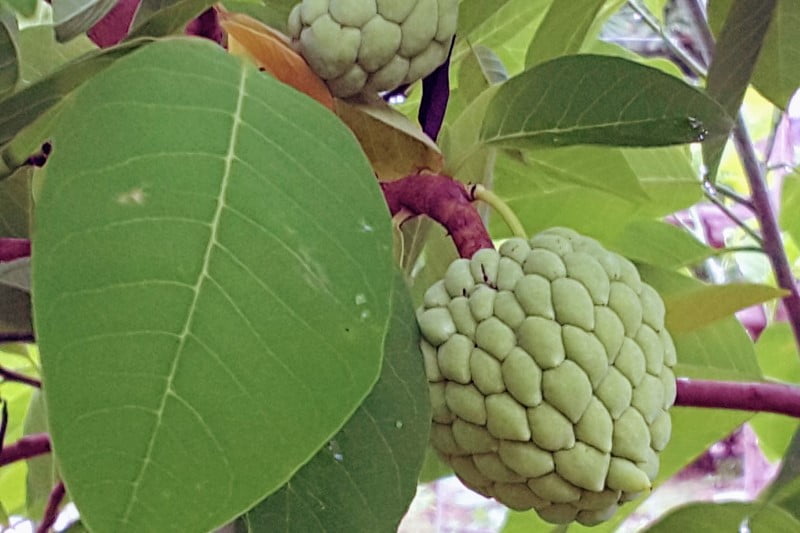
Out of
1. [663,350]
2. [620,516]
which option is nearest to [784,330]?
[620,516]

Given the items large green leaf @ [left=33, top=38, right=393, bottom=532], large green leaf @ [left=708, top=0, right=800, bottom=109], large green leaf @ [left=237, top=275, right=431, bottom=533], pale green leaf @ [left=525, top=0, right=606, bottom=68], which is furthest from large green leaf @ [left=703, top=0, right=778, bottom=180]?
large green leaf @ [left=33, top=38, right=393, bottom=532]

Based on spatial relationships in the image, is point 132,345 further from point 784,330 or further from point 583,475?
point 784,330

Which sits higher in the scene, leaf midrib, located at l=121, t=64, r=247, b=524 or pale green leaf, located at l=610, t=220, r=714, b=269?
leaf midrib, located at l=121, t=64, r=247, b=524

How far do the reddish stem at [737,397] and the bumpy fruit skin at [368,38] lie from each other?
314 mm

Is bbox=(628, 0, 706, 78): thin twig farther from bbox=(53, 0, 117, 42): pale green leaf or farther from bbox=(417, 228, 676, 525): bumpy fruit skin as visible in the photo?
bbox=(53, 0, 117, 42): pale green leaf

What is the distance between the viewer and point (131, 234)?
0.43m

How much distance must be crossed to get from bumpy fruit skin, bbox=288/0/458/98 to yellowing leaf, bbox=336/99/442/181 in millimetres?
17

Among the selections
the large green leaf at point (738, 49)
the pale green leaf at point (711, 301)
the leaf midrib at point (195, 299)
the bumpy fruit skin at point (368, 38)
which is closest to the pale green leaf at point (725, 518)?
the pale green leaf at point (711, 301)

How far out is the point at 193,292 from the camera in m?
0.42

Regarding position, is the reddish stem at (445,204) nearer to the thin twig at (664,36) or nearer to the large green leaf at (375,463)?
the large green leaf at (375,463)

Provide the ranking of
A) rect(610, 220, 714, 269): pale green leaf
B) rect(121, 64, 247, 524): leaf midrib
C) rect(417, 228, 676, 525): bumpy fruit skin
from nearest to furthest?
rect(121, 64, 247, 524): leaf midrib
rect(417, 228, 676, 525): bumpy fruit skin
rect(610, 220, 714, 269): pale green leaf

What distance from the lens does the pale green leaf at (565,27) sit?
948 mm

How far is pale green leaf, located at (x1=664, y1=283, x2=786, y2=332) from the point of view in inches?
34.9

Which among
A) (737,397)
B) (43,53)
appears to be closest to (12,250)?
(43,53)
